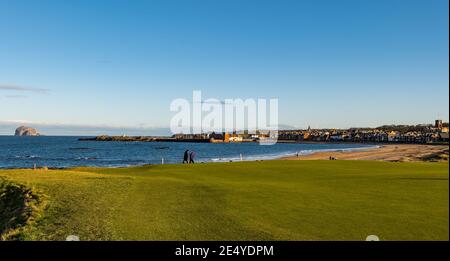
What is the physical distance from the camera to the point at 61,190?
18.0 metres

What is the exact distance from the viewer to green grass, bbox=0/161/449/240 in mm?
10398

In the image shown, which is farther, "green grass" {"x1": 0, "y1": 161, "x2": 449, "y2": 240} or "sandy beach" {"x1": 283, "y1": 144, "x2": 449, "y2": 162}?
"sandy beach" {"x1": 283, "y1": 144, "x2": 449, "y2": 162}

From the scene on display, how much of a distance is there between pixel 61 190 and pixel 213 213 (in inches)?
344

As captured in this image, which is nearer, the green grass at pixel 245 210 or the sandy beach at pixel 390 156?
the green grass at pixel 245 210

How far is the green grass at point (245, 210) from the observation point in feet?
34.1

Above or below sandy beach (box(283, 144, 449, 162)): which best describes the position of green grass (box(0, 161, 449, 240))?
above

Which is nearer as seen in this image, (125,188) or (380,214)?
(380,214)

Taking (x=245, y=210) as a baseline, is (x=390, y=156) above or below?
below

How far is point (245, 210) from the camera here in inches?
516

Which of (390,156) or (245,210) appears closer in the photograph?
(245,210)
